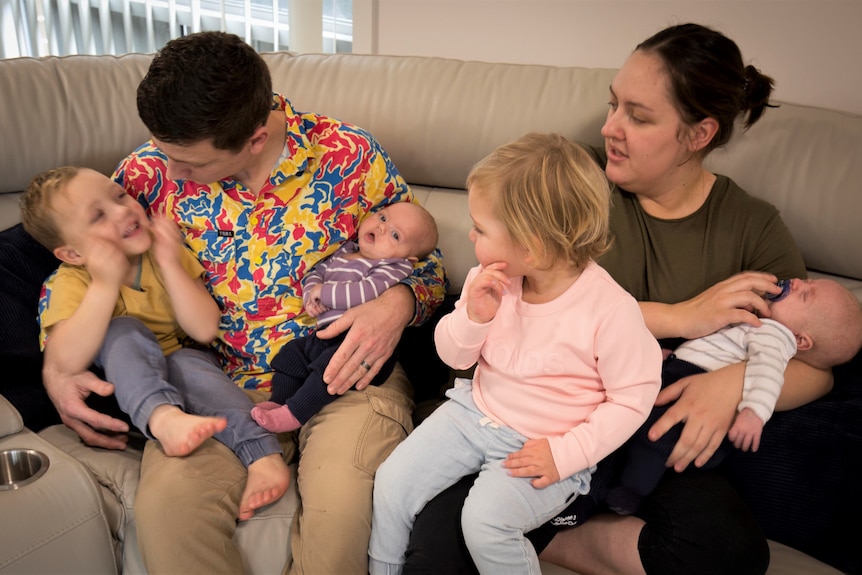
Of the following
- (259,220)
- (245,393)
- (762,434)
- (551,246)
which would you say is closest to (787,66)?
(762,434)

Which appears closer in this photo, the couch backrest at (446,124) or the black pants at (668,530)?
the black pants at (668,530)

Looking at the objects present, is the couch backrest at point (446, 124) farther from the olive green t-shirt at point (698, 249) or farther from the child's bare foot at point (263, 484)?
the child's bare foot at point (263, 484)

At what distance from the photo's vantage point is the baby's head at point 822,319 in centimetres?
144

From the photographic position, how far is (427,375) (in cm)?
177

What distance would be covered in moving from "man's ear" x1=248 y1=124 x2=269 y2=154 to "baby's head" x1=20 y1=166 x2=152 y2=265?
0.30 metres

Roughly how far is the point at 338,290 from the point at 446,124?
2.25 feet

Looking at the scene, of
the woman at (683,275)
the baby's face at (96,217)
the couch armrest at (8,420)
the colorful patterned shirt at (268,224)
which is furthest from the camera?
the colorful patterned shirt at (268,224)

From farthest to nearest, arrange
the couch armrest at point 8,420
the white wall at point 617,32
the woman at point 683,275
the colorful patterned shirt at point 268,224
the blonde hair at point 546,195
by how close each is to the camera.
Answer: the white wall at point 617,32 → the colorful patterned shirt at point 268,224 → the couch armrest at point 8,420 → the woman at point 683,275 → the blonde hair at point 546,195

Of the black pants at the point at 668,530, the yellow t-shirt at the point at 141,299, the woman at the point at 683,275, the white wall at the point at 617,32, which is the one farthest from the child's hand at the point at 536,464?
the white wall at the point at 617,32

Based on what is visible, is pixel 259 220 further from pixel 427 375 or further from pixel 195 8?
pixel 195 8

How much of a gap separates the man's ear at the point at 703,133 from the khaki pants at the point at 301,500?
0.87 m

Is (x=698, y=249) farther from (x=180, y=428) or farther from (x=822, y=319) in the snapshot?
(x=180, y=428)

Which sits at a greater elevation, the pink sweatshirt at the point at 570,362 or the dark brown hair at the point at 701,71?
the dark brown hair at the point at 701,71

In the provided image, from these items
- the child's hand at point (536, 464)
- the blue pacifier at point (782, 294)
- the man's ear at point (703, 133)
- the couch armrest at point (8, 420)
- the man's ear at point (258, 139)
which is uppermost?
the man's ear at point (703, 133)
